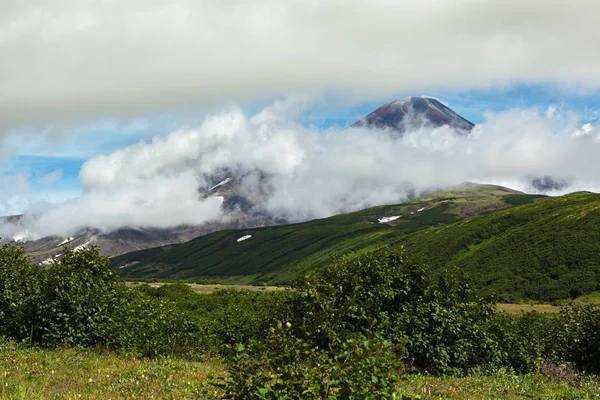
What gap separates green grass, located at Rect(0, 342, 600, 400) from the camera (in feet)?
47.5

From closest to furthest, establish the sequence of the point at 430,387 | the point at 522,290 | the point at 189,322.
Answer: the point at 430,387 → the point at 189,322 → the point at 522,290

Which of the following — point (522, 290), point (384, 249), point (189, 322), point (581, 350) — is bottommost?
point (522, 290)

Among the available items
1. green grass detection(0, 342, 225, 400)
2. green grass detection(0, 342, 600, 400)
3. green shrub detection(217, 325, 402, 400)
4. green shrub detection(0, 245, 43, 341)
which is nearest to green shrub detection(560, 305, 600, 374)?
green grass detection(0, 342, 600, 400)

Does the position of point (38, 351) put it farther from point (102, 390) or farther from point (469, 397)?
point (469, 397)

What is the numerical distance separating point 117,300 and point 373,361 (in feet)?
72.8

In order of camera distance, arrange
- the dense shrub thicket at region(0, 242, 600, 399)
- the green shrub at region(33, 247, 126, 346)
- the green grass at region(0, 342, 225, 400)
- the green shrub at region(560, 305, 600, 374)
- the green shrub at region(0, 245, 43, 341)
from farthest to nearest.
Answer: the green shrub at region(560, 305, 600, 374)
the green shrub at region(0, 245, 43, 341)
the dense shrub thicket at region(0, 242, 600, 399)
the green shrub at region(33, 247, 126, 346)
the green grass at region(0, 342, 225, 400)

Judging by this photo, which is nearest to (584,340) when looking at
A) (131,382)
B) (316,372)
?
(131,382)

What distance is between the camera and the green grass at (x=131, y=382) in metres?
14.5

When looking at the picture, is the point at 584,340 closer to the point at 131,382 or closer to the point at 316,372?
the point at 131,382

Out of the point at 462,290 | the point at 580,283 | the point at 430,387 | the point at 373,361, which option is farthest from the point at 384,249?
the point at 580,283

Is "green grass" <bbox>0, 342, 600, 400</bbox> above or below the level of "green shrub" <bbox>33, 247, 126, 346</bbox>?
below

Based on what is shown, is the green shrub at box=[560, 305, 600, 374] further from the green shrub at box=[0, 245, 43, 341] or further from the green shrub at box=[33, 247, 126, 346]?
the green shrub at box=[0, 245, 43, 341]

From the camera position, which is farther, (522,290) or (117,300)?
(522,290)

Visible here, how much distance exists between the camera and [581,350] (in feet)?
96.8
